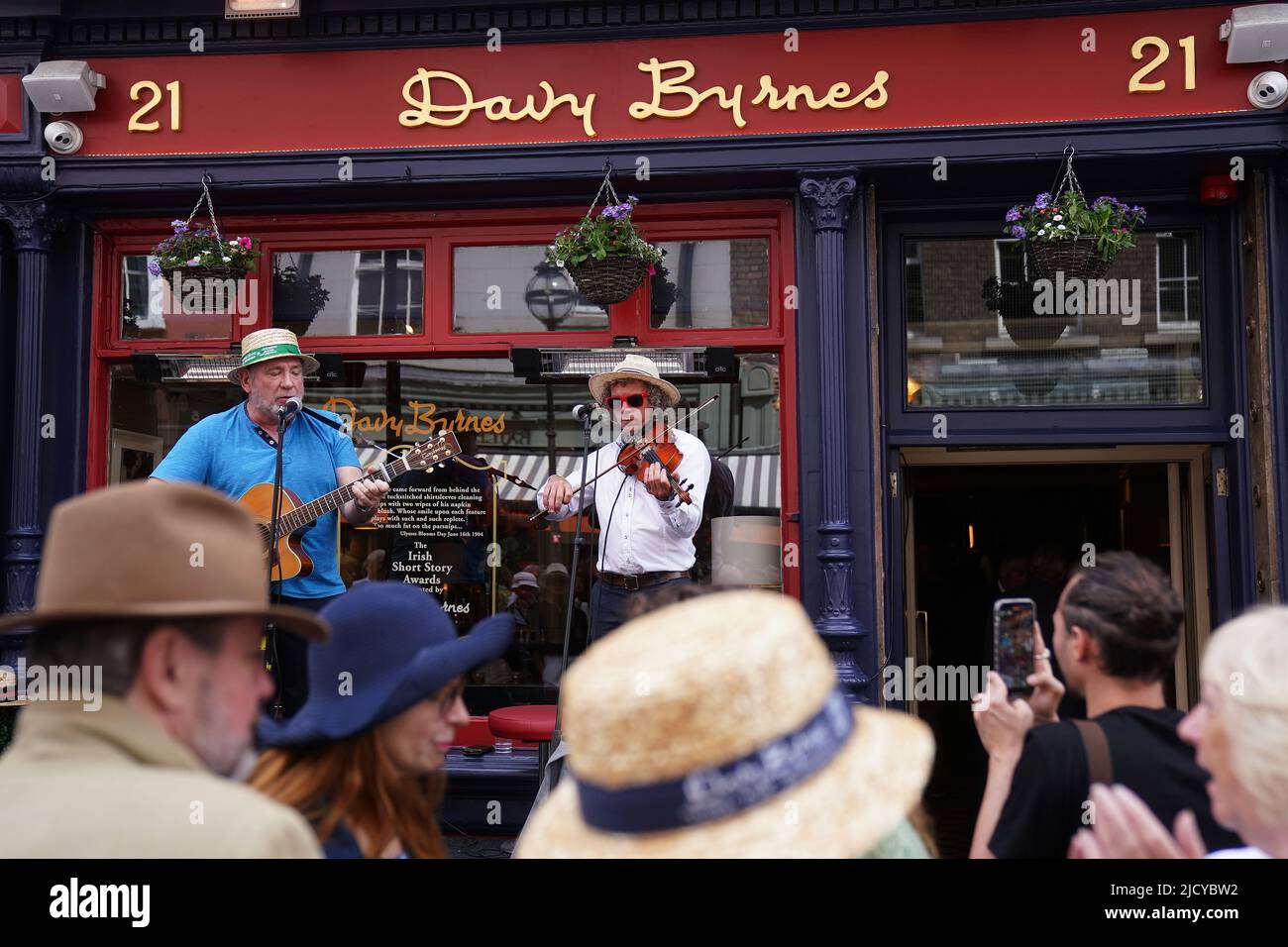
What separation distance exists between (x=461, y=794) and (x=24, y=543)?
2696mm

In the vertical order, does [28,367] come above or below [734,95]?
below

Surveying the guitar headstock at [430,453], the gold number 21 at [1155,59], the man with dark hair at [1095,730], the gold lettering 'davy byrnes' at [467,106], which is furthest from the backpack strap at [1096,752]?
the gold lettering 'davy byrnes' at [467,106]

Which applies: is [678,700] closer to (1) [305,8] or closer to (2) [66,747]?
(2) [66,747]

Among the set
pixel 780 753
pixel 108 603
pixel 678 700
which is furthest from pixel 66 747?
pixel 780 753

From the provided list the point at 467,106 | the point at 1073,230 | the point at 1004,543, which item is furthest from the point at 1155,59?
the point at 1004,543

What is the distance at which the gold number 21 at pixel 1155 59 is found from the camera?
238 inches

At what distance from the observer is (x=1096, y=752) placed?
2562 mm

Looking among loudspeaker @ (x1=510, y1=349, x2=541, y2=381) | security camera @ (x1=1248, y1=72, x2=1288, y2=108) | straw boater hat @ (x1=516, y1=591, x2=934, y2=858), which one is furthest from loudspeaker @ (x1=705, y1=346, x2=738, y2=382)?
straw boater hat @ (x1=516, y1=591, x2=934, y2=858)

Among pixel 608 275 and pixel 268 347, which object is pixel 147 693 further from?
pixel 608 275

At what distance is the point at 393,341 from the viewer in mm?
6801

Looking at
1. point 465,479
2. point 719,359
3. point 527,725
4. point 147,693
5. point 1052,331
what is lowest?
point 527,725

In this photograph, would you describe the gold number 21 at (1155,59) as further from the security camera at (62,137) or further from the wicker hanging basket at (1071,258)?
the security camera at (62,137)

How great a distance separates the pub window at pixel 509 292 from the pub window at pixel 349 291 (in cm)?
24

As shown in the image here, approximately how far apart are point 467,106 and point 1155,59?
3.55 metres
